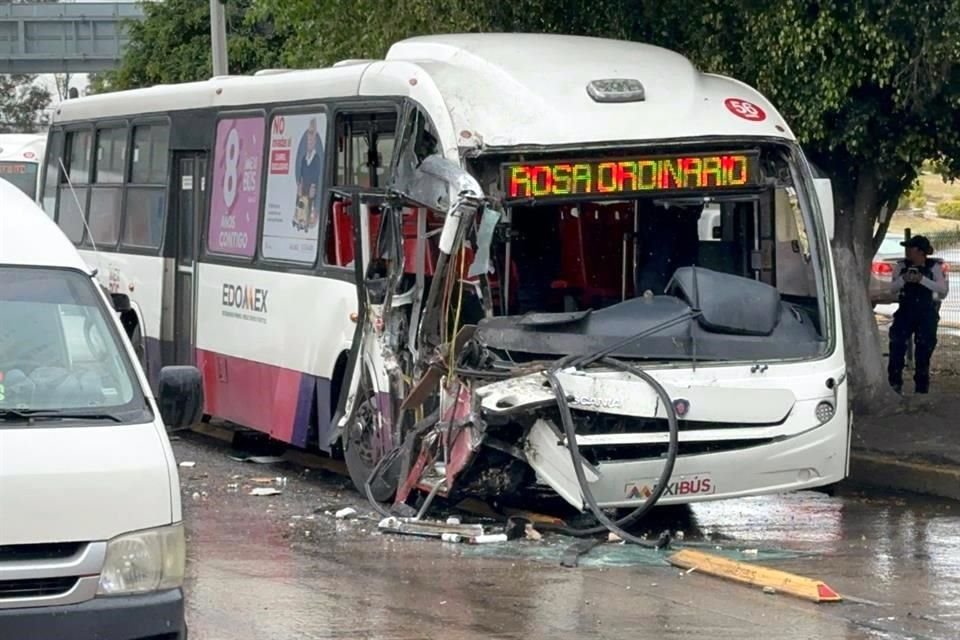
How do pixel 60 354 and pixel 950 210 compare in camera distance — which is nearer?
pixel 60 354

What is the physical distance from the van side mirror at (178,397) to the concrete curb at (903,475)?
7423 millimetres

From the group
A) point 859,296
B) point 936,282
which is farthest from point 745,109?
point 936,282

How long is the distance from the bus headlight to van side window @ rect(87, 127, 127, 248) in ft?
26.2

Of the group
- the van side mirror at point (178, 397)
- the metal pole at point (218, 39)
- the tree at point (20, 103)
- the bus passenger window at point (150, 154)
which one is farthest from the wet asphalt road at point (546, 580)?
the tree at point (20, 103)

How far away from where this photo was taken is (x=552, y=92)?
1095cm

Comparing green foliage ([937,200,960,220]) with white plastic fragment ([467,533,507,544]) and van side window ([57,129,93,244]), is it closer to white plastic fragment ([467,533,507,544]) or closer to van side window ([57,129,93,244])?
van side window ([57,129,93,244])

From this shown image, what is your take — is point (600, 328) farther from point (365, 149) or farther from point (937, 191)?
point (937, 191)

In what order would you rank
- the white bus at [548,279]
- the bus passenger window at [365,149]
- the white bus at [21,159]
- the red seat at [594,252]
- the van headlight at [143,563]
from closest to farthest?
the van headlight at [143,563]
the white bus at [548,279]
the red seat at [594,252]
the bus passenger window at [365,149]
the white bus at [21,159]

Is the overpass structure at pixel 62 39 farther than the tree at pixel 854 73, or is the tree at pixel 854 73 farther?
the overpass structure at pixel 62 39

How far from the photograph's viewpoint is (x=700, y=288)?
10453mm

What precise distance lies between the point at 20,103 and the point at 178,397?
7390 cm

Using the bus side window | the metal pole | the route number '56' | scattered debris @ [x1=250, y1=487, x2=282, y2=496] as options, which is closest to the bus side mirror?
the route number '56'

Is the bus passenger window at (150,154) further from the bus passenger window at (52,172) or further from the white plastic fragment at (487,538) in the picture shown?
the white plastic fragment at (487,538)

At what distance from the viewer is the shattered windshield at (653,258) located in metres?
10.4
